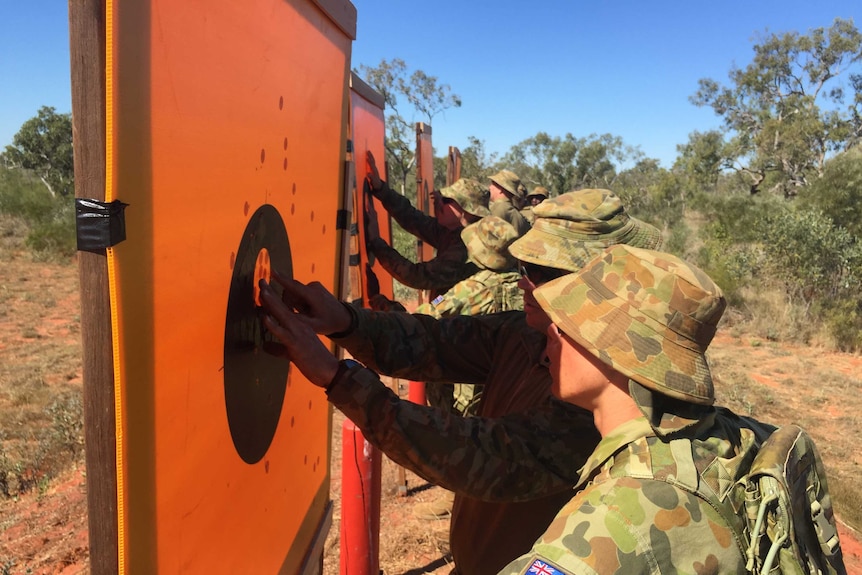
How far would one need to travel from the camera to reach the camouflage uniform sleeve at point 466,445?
131cm

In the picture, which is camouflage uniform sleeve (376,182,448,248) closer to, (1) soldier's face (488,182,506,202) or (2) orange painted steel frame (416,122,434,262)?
(2) orange painted steel frame (416,122,434,262)

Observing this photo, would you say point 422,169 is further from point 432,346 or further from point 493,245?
point 432,346

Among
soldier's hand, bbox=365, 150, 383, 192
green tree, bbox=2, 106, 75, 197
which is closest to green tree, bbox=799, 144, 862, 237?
soldier's hand, bbox=365, 150, 383, 192

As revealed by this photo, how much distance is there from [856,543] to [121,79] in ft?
16.5

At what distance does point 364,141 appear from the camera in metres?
3.24

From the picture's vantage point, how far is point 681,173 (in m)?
27.1

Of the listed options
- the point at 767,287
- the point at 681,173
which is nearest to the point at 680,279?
the point at 767,287

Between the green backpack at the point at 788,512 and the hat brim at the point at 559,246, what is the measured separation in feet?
2.47

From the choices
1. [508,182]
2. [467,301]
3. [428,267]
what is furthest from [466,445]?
[508,182]

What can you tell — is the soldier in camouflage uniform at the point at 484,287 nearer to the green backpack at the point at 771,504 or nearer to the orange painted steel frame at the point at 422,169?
the orange painted steel frame at the point at 422,169

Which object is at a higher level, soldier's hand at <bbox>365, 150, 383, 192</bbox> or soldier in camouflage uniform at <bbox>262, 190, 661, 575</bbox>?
soldier's hand at <bbox>365, 150, 383, 192</bbox>

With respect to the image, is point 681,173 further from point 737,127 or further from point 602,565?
point 602,565

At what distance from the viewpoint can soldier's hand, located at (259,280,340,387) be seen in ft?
4.12

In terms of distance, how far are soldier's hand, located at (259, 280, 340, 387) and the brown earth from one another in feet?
9.04
